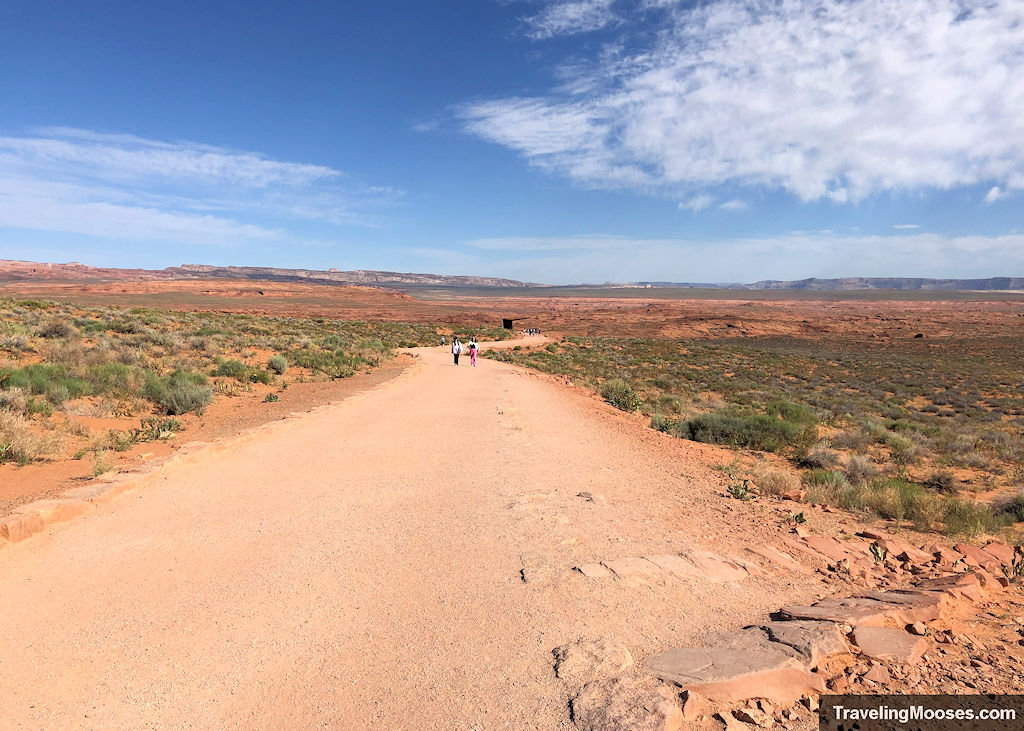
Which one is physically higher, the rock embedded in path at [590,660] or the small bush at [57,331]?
the small bush at [57,331]

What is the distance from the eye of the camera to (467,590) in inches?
188

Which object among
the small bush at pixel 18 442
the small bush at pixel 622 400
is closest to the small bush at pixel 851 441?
the small bush at pixel 622 400

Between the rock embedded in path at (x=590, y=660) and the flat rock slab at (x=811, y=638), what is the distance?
3.58 feet

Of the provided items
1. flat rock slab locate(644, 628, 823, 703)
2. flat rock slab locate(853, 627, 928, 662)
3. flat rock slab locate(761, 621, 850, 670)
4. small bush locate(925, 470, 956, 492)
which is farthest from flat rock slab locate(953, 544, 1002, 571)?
small bush locate(925, 470, 956, 492)

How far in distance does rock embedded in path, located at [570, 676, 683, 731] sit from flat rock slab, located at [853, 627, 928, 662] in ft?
5.12

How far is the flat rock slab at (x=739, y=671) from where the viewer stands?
3.37m

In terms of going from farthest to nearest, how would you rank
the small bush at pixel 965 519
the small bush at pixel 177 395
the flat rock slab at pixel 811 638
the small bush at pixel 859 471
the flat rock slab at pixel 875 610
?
the small bush at pixel 177 395, the small bush at pixel 859 471, the small bush at pixel 965 519, the flat rock slab at pixel 875 610, the flat rock slab at pixel 811 638

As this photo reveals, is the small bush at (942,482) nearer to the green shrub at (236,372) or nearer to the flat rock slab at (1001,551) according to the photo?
the flat rock slab at (1001,551)

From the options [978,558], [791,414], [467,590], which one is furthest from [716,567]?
[791,414]

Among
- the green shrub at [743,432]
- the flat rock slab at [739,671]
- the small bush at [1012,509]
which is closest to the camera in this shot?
the flat rock slab at [739,671]

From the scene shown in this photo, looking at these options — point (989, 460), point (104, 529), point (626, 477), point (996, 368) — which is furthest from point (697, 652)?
point (996, 368)

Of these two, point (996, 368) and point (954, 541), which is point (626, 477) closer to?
point (954, 541)

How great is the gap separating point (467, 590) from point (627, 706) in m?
1.86

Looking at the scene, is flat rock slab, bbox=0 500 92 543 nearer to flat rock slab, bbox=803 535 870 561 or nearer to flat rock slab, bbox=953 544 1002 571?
flat rock slab, bbox=803 535 870 561
